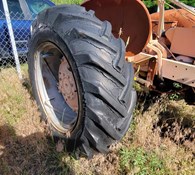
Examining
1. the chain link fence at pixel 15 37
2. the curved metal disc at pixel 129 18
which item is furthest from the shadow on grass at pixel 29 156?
the chain link fence at pixel 15 37

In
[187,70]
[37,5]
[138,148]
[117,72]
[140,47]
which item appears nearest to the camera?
[117,72]

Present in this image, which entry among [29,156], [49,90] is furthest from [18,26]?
[29,156]

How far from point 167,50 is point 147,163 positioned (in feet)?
3.40

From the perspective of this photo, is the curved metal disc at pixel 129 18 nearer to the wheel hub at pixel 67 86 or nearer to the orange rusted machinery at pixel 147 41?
the orange rusted machinery at pixel 147 41

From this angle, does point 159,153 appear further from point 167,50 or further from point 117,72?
point 117,72

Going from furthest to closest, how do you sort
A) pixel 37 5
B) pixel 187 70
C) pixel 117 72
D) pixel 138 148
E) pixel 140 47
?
1. pixel 37 5
2. pixel 138 148
3. pixel 140 47
4. pixel 187 70
5. pixel 117 72

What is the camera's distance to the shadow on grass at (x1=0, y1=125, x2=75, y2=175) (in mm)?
2850

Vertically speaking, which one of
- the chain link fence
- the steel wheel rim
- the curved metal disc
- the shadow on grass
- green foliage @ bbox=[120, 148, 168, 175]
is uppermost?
the curved metal disc

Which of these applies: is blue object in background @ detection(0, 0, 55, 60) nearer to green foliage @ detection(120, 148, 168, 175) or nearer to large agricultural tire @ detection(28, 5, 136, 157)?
large agricultural tire @ detection(28, 5, 136, 157)

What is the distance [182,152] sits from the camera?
2979 mm

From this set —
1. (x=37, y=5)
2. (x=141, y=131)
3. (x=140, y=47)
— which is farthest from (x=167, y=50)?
(x=37, y=5)

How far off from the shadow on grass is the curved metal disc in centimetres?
120

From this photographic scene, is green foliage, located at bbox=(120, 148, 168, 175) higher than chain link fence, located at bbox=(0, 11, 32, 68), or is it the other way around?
green foliage, located at bbox=(120, 148, 168, 175)

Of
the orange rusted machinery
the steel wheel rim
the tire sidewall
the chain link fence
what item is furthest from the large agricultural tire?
the chain link fence
